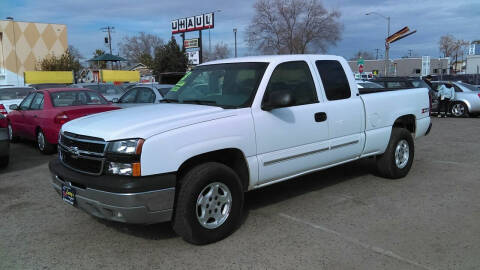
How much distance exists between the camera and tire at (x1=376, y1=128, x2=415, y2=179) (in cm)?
638

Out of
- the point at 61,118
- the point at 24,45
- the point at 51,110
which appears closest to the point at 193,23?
the point at 24,45

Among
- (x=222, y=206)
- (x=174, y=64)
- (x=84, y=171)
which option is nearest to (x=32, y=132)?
(x=84, y=171)

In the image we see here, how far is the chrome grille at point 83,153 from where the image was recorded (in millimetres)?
3822

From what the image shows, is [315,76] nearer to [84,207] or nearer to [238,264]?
[238,264]

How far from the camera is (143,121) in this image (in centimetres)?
400

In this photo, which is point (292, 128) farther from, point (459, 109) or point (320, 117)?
point (459, 109)

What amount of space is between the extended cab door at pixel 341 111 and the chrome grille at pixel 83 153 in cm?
278

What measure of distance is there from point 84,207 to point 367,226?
9.66 feet

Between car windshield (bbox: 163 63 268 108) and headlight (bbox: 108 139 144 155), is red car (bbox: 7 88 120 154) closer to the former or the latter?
car windshield (bbox: 163 63 268 108)

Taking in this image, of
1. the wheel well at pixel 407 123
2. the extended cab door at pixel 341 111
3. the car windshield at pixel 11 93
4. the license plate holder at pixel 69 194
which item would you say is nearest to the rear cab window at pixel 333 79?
the extended cab door at pixel 341 111

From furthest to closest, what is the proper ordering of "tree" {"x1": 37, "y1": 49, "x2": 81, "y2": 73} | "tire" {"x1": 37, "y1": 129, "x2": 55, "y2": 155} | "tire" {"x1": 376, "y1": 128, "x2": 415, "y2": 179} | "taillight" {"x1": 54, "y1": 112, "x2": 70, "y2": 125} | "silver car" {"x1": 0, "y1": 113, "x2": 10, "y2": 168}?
"tree" {"x1": 37, "y1": 49, "x2": 81, "y2": 73} < "tire" {"x1": 37, "y1": 129, "x2": 55, "y2": 155} < "taillight" {"x1": 54, "y1": 112, "x2": 70, "y2": 125} < "silver car" {"x1": 0, "y1": 113, "x2": 10, "y2": 168} < "tire" {"x1": 376, "y1": 128, "x2": 415, "y2": 179}

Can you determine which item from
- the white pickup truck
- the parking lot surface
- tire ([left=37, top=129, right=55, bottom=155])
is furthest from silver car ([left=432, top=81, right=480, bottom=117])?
tire ([left=37, top=129, right=55, bottom=155])

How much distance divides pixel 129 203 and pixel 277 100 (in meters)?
1.84

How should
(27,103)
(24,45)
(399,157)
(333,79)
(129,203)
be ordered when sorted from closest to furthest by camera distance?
(129,203)
(333,79)
(399,157)
(27,103)
(24,45)
